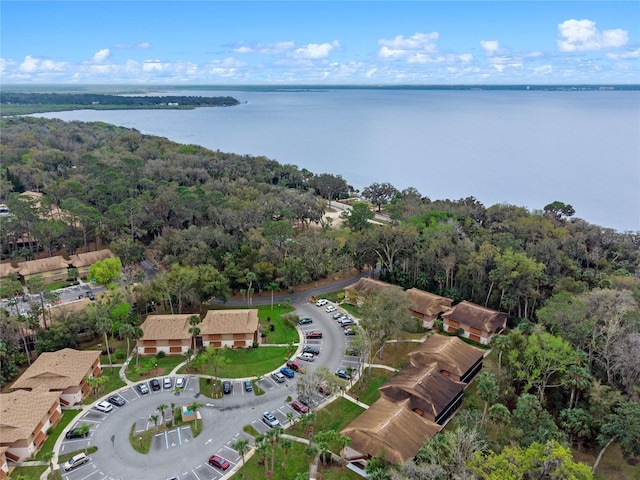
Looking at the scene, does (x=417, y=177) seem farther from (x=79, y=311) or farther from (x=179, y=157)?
(x=79, y=311)

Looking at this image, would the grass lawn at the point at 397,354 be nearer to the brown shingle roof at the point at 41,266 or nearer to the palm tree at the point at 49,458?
the palm tree at the point at 49,458

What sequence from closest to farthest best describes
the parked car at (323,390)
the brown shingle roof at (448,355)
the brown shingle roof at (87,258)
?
1. the parked car at (323,390)
2. the brown shingle roof at (448,355)
3. the brown shingle roof at (87,258)

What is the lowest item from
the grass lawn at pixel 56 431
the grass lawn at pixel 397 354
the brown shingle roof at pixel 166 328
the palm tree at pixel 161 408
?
the grass lawn at pixel 397 354

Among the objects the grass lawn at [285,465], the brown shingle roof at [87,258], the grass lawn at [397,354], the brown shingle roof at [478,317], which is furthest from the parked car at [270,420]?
the brown shingle roof at [87,258]

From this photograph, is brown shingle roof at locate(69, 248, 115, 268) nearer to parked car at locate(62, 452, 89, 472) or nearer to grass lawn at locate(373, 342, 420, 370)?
parked car at locate(62, 452, 89, 472)

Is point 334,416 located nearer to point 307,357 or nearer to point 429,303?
point 307,357

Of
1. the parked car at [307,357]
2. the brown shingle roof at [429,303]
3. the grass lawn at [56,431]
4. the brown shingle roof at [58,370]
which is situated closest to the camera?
the grass lawn at [56,431]
